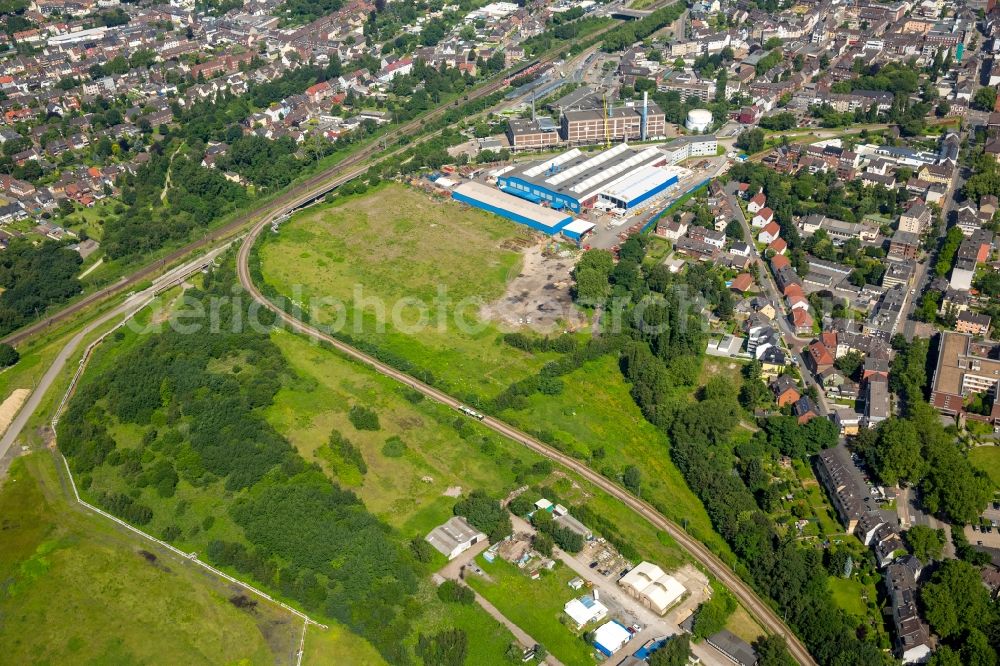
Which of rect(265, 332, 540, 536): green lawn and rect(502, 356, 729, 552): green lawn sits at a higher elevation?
rect(265, 332, 540, 536): green lawn

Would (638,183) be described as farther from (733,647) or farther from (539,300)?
(733,647)

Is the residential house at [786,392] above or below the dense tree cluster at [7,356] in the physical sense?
below

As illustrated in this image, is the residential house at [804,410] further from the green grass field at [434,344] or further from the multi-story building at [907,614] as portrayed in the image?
the multi-story building at [907,614]

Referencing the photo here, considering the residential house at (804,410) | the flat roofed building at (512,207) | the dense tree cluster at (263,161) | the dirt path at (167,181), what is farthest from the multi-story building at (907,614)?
the dirt path at (167,181)

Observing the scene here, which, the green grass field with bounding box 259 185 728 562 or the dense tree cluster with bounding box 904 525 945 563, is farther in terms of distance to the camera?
the green grass field with bounding box 259 185 728 562

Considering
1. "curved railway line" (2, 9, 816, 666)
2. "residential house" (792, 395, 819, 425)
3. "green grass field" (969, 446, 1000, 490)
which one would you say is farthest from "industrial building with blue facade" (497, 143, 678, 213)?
"green grass field" (969, 446, 1000, 490)

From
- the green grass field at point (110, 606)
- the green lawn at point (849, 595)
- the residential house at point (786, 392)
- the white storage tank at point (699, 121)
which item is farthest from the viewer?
the white storage tank at point (699, 121)

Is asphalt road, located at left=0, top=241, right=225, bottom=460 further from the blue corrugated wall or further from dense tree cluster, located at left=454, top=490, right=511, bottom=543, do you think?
dense tree cluster, located at left=454, top=490, right=511, bottom=543
